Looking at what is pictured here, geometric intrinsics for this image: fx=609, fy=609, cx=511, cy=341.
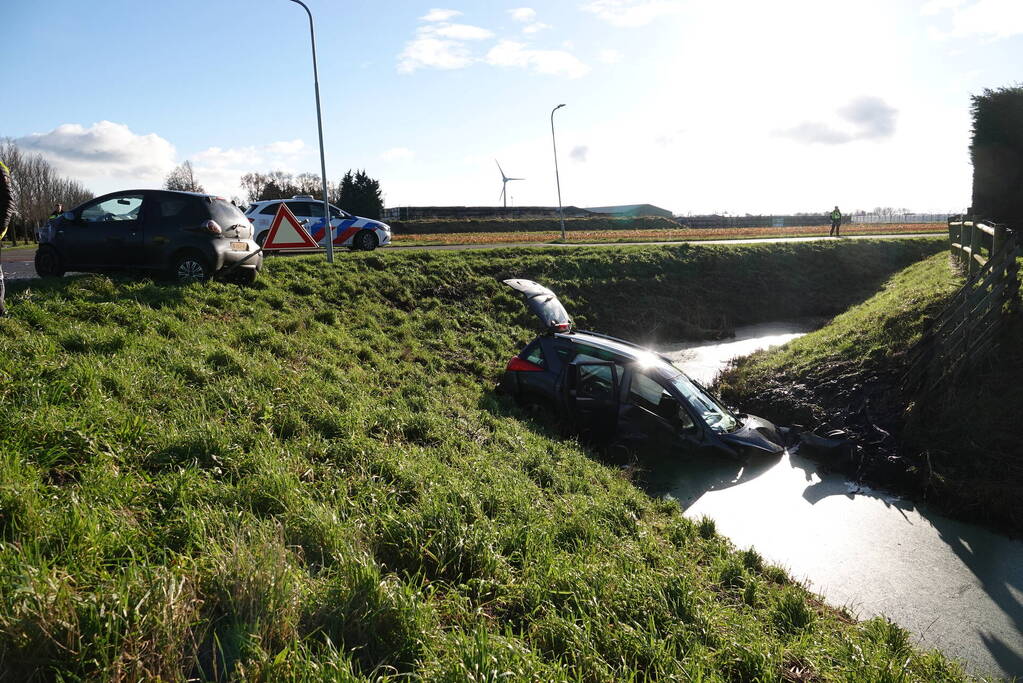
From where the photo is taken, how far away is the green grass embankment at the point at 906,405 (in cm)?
769

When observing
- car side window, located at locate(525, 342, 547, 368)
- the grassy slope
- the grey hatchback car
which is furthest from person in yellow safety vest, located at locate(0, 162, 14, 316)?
car side window, located at locate(525, 342, 547, 368)

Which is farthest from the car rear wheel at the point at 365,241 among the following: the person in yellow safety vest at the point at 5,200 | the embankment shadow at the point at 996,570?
the embankment shadow at the point at 996,570

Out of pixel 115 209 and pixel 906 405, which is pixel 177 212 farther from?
pixel 906 405

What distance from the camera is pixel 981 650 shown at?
5.08 metres

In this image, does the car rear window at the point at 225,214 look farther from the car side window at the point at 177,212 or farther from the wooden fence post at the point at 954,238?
the wooden fence post at the point at 954,238

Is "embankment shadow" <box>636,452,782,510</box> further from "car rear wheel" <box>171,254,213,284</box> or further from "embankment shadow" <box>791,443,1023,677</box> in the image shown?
"car rear wheel" <box>171,254,213,284</box>

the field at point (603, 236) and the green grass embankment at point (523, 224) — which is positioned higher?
the green grass embankment at point (523, 224)

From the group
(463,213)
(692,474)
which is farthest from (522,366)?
(463,213)

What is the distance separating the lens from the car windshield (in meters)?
8.50

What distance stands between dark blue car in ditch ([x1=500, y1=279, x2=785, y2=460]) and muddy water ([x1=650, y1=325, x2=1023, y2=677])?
41 centimetres

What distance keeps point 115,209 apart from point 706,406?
1022 centimetres

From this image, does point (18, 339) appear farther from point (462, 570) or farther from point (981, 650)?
point (981, 650)

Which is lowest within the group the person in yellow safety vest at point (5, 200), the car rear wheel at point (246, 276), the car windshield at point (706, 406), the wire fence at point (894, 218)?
the car windshield at point (706, 406)

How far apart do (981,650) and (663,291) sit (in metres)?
16.3
